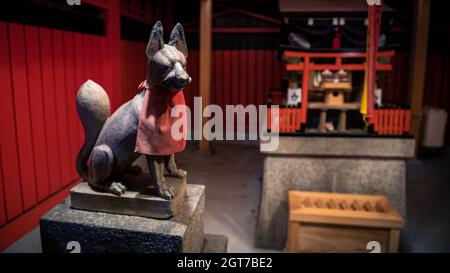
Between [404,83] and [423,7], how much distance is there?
221cm

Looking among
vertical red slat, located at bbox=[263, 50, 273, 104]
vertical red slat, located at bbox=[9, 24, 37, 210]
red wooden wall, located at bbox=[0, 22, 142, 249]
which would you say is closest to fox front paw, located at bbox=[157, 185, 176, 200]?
red wooden wall, located at bbox=[0, 22, 142, 249]

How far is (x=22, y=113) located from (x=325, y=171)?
3.03 metres

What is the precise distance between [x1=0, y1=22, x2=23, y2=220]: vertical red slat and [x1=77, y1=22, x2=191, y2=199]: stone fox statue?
132 cm

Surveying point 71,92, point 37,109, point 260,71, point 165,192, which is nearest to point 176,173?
point 165,192

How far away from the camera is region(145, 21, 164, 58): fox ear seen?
5.41 feet

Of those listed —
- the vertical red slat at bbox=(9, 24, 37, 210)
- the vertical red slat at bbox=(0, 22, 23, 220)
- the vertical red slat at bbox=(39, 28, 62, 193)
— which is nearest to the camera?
the vertical red slat at bbox=(0, 22, 23, 220)

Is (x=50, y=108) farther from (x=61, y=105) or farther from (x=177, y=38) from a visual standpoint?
(x=177, y=38)

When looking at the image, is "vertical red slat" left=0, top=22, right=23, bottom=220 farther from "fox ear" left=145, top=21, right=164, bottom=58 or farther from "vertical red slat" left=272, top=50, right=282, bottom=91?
"vertical red slat" left=272, top=50, right=282, bottom=91

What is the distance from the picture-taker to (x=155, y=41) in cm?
167

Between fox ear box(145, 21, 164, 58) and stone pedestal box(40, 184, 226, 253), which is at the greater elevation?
fox ear box(145, 21, 164, 58)

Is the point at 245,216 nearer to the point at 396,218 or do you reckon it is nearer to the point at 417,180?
the point at 396,218

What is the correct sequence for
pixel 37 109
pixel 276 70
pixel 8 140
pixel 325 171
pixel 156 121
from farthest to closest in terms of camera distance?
pixel 276 70
pixel 325 171
pixel 37 109
pixel 8 140
pixel 156 121

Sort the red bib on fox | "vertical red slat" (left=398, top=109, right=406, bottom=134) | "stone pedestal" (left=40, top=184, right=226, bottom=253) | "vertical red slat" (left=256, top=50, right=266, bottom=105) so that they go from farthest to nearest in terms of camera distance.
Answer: "vertical red slat" (left=256, top=50, right=266, bottom=105) < "vertical red slat" (left=398, top=109, right=406, bottom=134) < "stone pedestal" (left=40, top=184, right=226, bottom=253) < the red bib on fox
